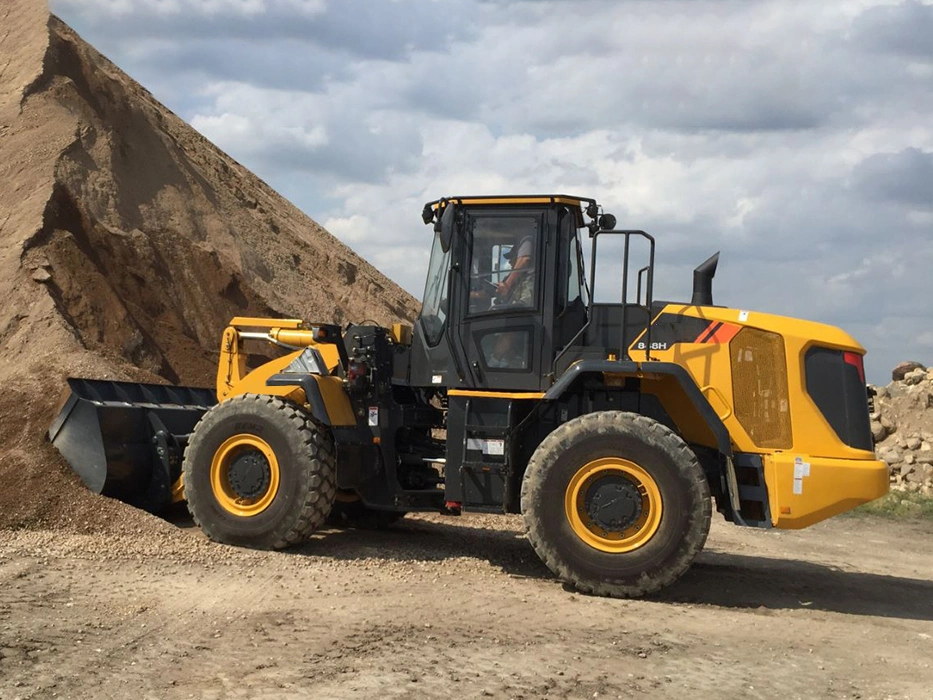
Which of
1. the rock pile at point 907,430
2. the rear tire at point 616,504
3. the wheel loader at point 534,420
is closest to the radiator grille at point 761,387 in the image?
the wheel loader at point 534,420

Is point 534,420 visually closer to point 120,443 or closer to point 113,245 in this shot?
point 120,443

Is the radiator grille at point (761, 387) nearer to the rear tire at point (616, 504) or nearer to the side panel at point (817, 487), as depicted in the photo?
the side panel at point (817, 487)

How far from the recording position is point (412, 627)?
254 inches

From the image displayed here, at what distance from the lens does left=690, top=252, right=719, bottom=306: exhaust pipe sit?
27.7 feet

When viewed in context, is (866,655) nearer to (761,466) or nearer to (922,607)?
(761,466)

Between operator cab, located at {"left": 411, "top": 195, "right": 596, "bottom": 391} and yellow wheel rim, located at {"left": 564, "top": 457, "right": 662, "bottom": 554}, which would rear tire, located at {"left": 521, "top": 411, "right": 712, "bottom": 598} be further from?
operator cab, located at {"left": 411, "top": 195, "right": 596, "bottom": 391}

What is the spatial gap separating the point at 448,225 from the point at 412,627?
12.0ft

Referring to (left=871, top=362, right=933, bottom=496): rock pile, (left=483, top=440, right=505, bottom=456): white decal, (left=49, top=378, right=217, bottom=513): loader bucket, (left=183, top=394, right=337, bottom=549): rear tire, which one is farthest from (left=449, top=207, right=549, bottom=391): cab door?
(left=871, top=362, right=933, bottom=496): rock pile

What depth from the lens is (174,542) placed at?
8.55 meters

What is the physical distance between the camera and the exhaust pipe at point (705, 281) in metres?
8.44

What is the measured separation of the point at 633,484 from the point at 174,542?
3902mm

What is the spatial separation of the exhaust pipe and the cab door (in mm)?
1296

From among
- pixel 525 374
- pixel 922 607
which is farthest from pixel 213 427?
pixel 922 607

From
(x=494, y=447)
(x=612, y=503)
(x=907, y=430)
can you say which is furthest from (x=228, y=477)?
(x=907, y=430)
